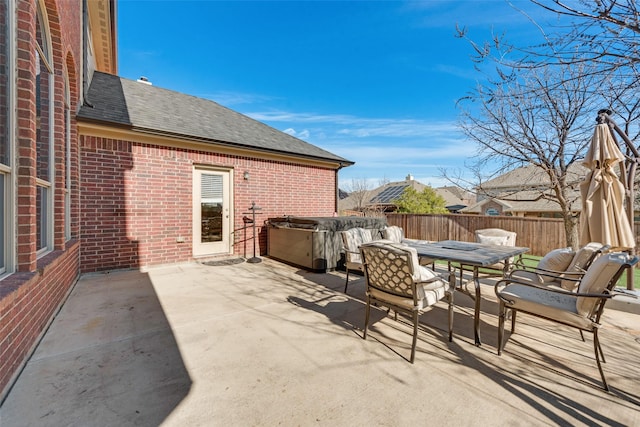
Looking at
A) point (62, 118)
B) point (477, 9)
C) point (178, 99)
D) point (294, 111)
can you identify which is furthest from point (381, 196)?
point (62, 118)

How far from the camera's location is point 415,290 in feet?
8.54

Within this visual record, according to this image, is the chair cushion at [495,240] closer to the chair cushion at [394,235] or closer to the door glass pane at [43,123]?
the chair cushion at [394,235]

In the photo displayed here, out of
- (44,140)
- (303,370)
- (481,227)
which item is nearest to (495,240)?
(303,370)

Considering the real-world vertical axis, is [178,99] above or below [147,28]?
below

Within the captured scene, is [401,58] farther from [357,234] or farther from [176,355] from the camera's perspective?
[176,355]

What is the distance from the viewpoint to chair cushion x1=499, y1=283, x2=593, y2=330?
2.39 m

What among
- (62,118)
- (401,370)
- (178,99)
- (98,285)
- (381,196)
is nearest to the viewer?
(401,370)

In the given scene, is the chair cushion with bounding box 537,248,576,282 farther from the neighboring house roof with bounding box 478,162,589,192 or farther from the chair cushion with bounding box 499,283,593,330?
the neighboring house roof with bounding box 478,162,589,192

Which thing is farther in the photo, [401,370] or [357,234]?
[357,234]

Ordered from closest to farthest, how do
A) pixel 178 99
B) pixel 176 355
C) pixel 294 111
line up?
pixel 176 355 → pixel 178 99 → pixel 294 111

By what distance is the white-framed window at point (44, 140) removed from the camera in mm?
3227

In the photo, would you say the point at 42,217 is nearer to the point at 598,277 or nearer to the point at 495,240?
the point at 598,277

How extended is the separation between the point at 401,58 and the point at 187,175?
753 centimetres

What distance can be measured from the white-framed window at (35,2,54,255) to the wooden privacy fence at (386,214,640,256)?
39.7 feet
